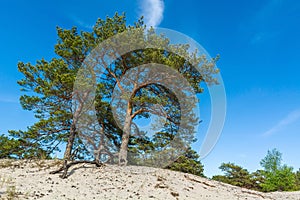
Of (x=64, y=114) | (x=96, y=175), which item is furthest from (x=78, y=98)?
(x=96, y=175)

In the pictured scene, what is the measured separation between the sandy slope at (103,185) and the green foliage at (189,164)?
672 cm

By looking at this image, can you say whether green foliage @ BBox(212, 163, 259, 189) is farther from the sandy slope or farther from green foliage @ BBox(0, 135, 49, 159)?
green foliage @ BBox(0, 135, 49, 159)

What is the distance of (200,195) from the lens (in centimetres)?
576

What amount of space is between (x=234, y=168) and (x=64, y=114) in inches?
709

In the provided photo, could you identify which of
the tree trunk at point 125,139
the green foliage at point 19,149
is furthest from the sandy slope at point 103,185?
the green foliage at point 19,149

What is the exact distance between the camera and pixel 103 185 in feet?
18.2

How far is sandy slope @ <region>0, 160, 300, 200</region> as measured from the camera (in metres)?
4.62

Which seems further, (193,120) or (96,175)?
(193,120)

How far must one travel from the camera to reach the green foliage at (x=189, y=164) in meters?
A: 13.9

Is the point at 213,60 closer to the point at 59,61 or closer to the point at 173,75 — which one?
the point at 173,75

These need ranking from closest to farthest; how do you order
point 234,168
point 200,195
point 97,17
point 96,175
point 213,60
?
point 200,195 → point 96,175 → point 213,60 → point 97,17 → point 234,168

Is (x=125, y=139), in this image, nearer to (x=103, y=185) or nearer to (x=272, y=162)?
(x=103, y=185)

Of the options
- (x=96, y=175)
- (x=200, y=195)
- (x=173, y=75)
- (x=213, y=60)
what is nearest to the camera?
(x=200, y=195)

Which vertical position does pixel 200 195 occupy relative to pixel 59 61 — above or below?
below
